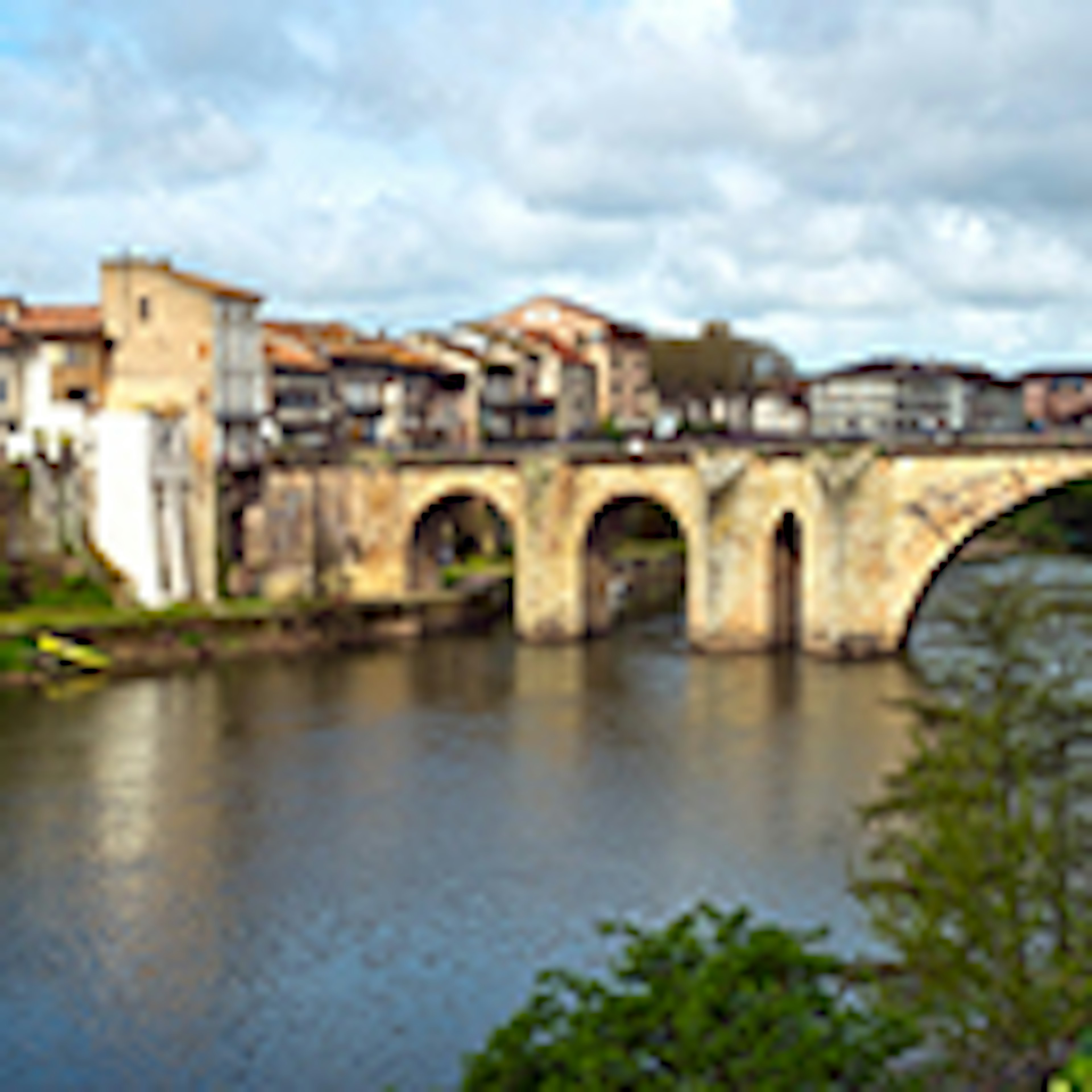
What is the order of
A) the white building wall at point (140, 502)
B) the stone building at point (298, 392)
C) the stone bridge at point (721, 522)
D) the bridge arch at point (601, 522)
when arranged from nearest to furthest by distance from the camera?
the stone bridge at point (721, 522)
the bridge arch at point (601, 522)
the white building wall at point (140, 502)
the stone building at point (298, 392)

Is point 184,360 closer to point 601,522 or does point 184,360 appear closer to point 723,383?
Result: point 601,522

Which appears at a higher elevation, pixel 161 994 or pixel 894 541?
pixel 894 541

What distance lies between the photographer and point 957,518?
62.5 m

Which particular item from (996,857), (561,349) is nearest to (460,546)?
(561,349)

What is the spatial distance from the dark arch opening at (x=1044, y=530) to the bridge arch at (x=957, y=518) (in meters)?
40.3

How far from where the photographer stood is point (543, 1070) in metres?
16.4

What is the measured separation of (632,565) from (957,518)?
38.4 m

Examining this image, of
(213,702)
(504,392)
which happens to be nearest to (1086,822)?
(213,702)

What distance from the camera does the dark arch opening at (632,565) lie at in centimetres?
7212

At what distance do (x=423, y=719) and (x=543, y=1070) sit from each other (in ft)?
123

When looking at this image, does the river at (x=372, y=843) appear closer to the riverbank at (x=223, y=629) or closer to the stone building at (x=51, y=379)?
the riverbank at (x=223, y=629)

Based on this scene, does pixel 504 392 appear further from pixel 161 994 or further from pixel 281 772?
pixel 161 994

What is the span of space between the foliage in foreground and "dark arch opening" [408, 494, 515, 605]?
56.4m

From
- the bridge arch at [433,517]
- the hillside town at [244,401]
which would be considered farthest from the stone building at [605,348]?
the bridge arch at [433,517]
